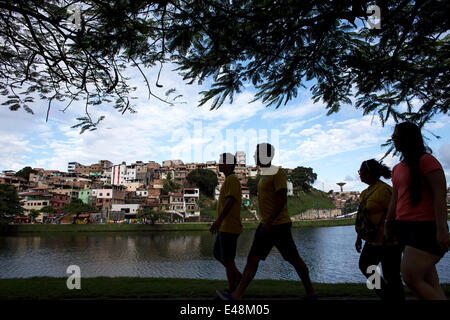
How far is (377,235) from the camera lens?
2834 mm

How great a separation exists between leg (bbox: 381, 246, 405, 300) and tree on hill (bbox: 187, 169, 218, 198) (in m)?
69.6

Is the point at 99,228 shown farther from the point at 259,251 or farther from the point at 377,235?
the point at 377,235

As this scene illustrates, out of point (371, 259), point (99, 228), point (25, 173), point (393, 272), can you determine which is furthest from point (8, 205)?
point (393, 272)

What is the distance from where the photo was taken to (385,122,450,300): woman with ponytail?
197 centimetres

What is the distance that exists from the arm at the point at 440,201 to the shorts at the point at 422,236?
0.19ft

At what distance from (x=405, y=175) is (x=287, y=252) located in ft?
4.49

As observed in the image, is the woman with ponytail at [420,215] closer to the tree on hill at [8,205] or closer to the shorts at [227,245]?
the shorts at [227,245]

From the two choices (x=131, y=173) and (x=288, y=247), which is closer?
(x=288, y=247)

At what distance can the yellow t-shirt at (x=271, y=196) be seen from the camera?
3080 millimetres

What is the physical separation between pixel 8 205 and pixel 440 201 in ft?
168

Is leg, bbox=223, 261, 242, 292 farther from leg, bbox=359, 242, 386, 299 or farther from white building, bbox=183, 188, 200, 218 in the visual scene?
white building, bbox=183, 188, 200, 218

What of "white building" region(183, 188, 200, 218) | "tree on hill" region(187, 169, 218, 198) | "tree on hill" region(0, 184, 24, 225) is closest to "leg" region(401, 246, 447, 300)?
"tree on hill" region(0, 184, 24, 225)
